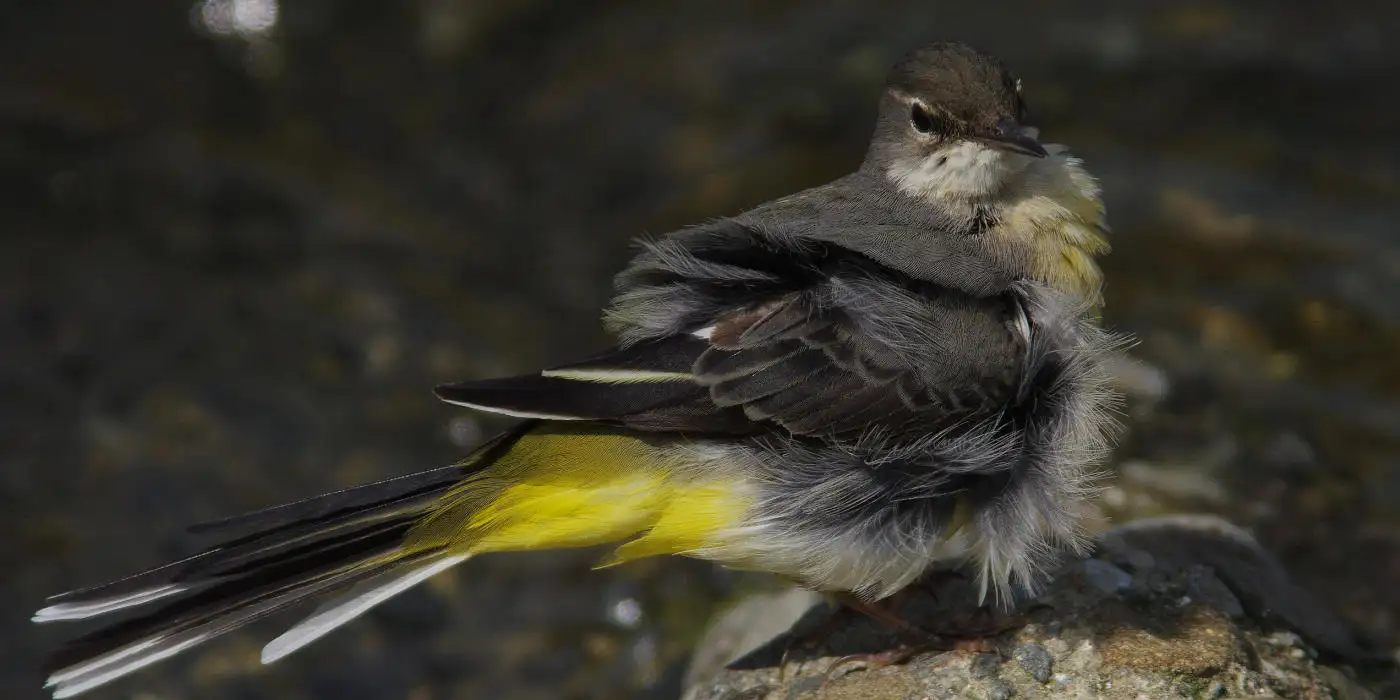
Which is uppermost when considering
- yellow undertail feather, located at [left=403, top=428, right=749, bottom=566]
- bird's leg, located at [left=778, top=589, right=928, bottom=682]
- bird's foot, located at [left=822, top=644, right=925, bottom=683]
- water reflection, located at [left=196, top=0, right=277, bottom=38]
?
water reflection, located at [left=196, top=0, right=277, bottom=38]

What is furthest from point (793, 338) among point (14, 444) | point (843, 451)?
point (14, 444)

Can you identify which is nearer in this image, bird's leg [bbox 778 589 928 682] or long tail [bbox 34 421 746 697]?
long tail [bbox 34 421 746 697]

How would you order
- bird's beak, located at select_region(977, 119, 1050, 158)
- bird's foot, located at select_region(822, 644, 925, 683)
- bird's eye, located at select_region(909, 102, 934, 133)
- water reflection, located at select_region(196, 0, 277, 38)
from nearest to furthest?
1. bird's beak, located at select_region(977, 119, 1050, 158)
2. bird's foot, located at select_region(822, 644, 925, 683)
3. bird's eye, located at select_region(909, 102, 934, 133)
4. water reflection, located at select_region(196, 0, 277, 38)

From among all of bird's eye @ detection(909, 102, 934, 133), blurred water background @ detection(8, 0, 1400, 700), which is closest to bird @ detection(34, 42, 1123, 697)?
bird's eye @ detection(909, 102, 934, 133)

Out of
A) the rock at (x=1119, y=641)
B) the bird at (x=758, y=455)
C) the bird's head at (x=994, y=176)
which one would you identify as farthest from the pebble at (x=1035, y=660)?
the bird's head at (x=994, y=176)

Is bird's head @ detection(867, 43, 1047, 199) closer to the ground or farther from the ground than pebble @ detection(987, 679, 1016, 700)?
farther from the ground

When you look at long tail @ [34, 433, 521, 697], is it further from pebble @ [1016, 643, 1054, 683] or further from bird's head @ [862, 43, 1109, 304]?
bird's head @ [862, 43, 1109, 304]

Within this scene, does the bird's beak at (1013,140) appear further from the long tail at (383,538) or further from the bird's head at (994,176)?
the long tail at (383,538)

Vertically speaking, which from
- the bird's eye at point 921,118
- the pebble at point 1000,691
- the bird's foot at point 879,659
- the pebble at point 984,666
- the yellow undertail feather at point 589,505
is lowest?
the pebble at point 1000,691

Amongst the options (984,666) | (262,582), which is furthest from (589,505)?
Answer: (984,666)
